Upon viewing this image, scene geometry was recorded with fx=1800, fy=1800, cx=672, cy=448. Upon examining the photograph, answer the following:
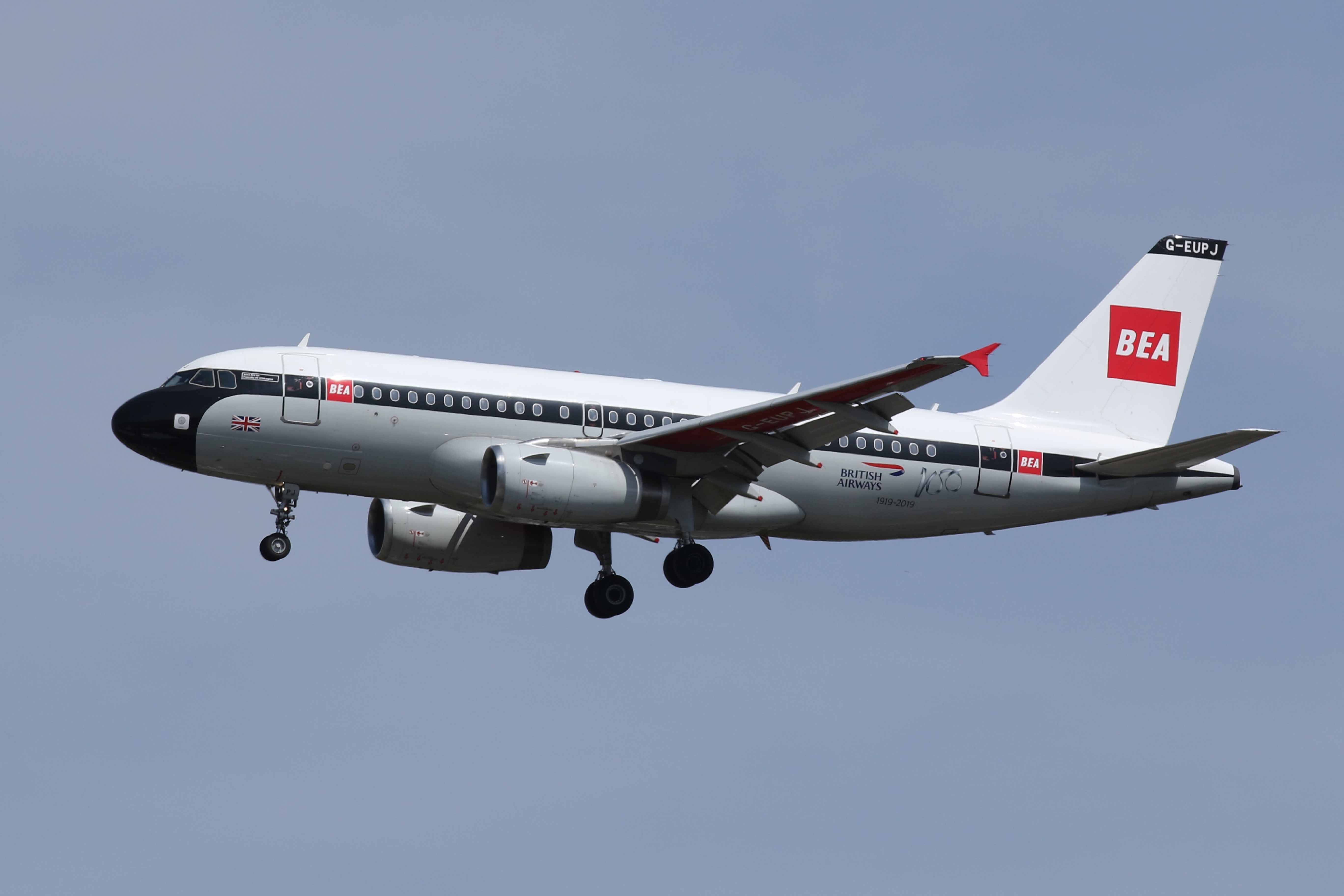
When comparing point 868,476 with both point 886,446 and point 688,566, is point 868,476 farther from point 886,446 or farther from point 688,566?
point 688,566

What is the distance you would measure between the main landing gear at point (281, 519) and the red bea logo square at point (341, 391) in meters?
2.10

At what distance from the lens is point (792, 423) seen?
35844 mm

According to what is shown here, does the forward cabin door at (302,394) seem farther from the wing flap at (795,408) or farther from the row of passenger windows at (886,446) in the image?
the row of passenger windows at (886,446)

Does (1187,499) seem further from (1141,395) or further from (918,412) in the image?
(918,412)

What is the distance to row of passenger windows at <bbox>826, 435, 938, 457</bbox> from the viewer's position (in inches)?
1556

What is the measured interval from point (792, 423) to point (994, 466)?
6.74 m

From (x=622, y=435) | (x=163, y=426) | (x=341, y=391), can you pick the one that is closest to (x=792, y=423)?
(x=622, y=435)

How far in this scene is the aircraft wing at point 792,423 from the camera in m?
32.5

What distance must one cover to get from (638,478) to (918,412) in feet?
24.8

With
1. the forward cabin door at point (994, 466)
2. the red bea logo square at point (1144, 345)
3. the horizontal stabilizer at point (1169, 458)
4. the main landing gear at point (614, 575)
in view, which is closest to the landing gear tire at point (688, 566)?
the main landing gear at point (614, 575)

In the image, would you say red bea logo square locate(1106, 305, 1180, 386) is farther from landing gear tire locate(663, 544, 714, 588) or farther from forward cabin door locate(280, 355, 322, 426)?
forward cabin door locate(280, 355, 322, 426)

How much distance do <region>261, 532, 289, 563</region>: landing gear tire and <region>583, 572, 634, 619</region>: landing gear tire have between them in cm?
718

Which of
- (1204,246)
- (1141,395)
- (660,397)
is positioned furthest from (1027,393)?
(660,397)

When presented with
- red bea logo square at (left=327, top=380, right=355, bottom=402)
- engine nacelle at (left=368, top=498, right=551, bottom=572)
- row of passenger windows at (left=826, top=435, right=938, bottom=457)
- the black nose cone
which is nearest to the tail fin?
row of passenger windows at (left=826, top=435, right=938, bottom=457)
